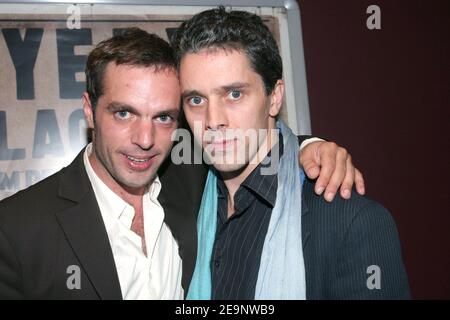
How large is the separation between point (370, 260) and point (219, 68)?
30.5 inches

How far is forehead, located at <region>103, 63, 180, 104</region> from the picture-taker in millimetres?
1600

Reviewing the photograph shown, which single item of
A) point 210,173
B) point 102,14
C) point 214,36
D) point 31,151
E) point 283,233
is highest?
point 102,14

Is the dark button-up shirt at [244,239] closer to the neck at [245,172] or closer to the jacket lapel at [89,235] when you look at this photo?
the neck at [245,172]

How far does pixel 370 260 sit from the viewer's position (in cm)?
131

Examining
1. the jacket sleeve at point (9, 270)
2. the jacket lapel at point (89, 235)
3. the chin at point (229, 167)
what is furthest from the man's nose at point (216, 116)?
the jacket sleeve at point (9, 270)

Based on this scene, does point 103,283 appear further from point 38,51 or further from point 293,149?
point 38,51

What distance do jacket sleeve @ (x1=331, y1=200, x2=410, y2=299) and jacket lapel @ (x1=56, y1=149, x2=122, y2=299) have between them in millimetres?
744

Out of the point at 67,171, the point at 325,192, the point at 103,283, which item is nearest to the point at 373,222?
the point at 325,192

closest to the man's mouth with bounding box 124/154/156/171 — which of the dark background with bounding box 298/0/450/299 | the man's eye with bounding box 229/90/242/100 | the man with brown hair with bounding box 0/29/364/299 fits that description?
the man with brown hair with bounding box 0/29/364/299

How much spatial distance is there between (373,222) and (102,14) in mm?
1630

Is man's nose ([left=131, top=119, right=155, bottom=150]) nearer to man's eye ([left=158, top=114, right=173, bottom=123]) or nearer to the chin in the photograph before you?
man's eye ([left=158, top=114, right=173, bottom=123])

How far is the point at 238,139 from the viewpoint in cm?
156

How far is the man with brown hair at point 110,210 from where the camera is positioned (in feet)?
4.99

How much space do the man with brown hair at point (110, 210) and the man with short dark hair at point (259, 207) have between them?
0.11 metres
